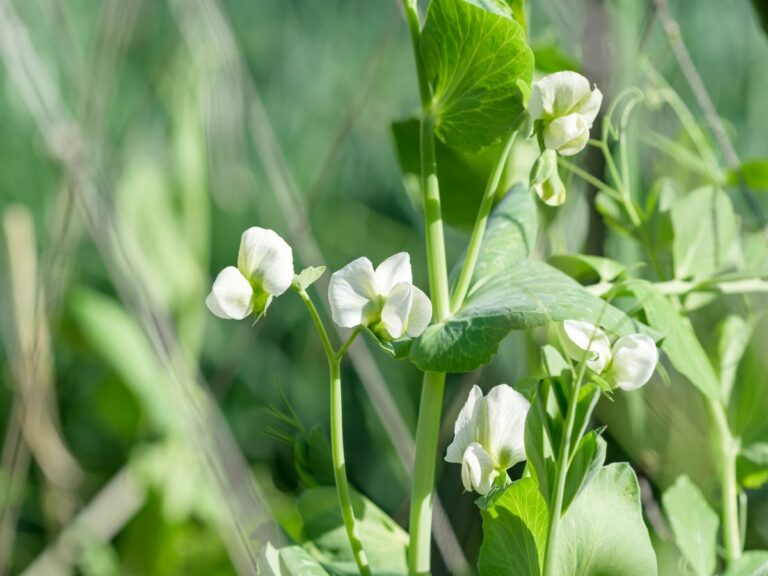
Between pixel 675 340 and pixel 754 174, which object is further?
pixel 754 174

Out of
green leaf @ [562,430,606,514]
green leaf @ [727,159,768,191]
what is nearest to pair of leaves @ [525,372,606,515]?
green leaf @ [562,430,606,514]

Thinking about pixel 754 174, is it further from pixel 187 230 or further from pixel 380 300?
pixel 187 230

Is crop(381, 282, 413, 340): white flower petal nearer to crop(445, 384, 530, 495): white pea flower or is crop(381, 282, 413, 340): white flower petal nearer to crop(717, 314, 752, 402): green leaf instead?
crop(445, 384, 530, 495): white pea flower

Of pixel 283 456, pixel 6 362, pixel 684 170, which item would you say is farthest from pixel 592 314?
pixel 6 362

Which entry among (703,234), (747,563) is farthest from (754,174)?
(747,563)

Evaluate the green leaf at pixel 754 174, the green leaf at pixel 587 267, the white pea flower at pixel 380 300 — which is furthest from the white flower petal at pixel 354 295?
the green leaf at pixel 754 174
